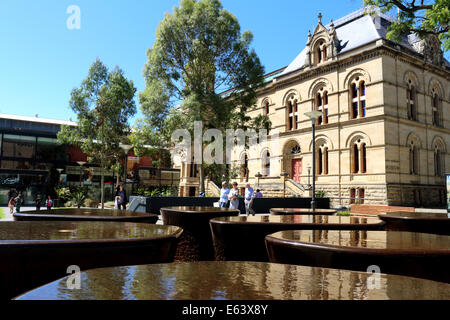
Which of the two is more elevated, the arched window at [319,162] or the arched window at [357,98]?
the arched window at [357,98]

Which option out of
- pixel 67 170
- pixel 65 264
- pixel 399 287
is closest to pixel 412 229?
pixel 399 287

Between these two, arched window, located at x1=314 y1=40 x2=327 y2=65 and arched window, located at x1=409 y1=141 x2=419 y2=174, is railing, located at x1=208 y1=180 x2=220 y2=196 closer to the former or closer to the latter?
arched window, located at x1=314 y1=40 x2=327 y2=65

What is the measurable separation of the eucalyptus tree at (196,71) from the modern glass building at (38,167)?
458 inches

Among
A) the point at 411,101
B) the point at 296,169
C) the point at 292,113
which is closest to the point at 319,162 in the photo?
the point at 296,169

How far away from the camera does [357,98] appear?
26.4 meters

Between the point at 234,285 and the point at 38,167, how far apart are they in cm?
3452

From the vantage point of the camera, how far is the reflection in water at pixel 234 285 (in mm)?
1208

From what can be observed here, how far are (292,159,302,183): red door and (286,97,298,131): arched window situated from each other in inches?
133

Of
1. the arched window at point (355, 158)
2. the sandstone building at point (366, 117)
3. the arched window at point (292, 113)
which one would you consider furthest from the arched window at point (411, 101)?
the arched window at point (292, 113)

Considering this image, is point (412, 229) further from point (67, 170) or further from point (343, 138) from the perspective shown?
point (67, 170)

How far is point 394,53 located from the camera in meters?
25.5

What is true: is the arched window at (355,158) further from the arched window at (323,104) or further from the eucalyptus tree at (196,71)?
the eucalyptus tree at (196,71)
